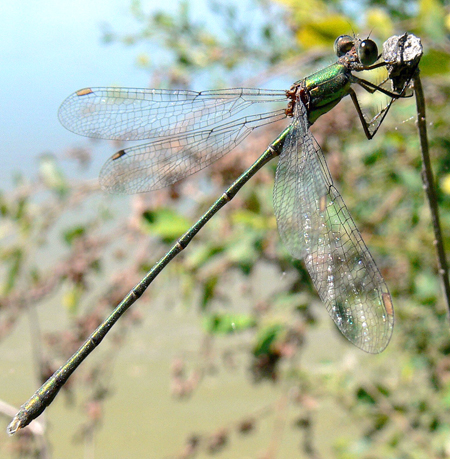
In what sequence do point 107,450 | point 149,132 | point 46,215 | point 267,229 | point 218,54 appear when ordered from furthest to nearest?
point 107,450 → point 218,54 → point 46,215 → point 267,229 → point 149,132

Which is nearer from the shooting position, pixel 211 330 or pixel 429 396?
pixel 211 330

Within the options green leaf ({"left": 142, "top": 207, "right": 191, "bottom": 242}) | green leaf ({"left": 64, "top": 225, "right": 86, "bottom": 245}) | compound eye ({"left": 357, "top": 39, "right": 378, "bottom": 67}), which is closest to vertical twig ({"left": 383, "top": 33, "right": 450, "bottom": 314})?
compound eye ({"left": 357, "top": 39, "right": 378, "bottom": 67})

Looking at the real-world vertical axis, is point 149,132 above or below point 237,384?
above

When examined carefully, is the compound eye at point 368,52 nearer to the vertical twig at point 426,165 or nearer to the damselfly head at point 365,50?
the damselfly head at point 365,50

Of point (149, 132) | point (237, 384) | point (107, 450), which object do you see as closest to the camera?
point (149, 132)

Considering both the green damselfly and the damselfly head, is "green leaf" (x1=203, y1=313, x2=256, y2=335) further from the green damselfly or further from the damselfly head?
the damselfly head

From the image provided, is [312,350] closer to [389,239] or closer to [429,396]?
[429,396]

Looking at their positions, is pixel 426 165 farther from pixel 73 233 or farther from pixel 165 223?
pixel 73 233

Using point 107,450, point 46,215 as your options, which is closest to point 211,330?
point 46,215
